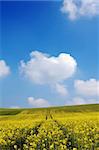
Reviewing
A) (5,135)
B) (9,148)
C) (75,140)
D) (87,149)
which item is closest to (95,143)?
(87,149)

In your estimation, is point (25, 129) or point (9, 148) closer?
point (9, 148)

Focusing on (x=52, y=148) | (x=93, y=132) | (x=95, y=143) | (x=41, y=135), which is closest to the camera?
(x=52, y=148)

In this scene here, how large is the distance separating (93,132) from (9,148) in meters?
2.81

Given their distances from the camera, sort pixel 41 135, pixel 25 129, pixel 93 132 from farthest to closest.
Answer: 1. pixel 25 129
2. pixel 93 132
3. pixel 41 135

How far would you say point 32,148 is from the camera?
10.3 meters

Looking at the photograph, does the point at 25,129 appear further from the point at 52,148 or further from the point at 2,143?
the point at 52,148

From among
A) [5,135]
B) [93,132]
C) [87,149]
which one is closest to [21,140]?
[5,135]

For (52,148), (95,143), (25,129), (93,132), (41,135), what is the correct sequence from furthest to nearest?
(25,129), (93,132), (41,135), (95,143), (52,148)

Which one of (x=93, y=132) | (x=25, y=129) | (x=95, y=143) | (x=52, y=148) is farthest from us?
(x=25, y=129)

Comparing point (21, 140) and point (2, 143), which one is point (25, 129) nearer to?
point (21, 140)

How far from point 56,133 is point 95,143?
5.06 ft

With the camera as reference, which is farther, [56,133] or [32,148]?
[56,133]

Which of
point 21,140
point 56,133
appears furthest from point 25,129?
point 56,133

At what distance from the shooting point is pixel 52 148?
33.1 ft
